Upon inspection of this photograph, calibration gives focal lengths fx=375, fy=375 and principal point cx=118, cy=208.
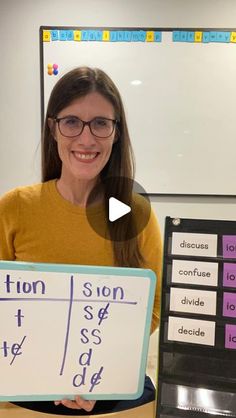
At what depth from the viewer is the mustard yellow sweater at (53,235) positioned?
0.90 metres

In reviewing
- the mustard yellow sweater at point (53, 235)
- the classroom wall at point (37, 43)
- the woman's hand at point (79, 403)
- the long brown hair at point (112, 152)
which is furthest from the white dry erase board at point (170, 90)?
the woman's hand at point (79, 403)

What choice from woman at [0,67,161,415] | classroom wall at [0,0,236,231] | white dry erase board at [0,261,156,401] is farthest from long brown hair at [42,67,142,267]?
classroom wall at [0,0,236,231]

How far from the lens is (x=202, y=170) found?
2311mm

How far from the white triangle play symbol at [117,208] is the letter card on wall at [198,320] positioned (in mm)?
336

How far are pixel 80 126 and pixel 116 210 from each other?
9.2 inches

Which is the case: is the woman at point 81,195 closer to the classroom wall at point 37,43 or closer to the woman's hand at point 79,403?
the woman's hand at point 79,403

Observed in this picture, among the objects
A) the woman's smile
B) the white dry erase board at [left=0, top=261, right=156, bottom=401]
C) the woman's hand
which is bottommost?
the woman's hand

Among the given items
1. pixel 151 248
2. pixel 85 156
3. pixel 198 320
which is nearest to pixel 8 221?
pixel 85 156

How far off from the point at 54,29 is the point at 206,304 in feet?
6.68

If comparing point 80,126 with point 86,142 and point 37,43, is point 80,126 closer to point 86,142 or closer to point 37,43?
point 86,142

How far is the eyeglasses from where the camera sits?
868 mm

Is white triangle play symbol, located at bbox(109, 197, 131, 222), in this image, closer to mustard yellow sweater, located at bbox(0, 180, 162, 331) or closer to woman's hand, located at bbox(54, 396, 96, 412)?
mustard yellow sweater, located at bbox(0, 180, 162, 331)

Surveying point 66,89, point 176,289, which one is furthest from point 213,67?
point 176,289

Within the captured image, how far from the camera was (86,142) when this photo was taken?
33.8 inches
